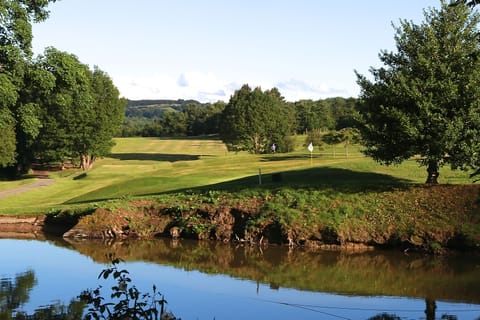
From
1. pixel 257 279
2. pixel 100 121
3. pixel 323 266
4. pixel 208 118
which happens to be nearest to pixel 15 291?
pixel 257 279

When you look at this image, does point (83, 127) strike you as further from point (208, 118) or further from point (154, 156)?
point (208, 118)

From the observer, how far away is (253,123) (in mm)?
88938

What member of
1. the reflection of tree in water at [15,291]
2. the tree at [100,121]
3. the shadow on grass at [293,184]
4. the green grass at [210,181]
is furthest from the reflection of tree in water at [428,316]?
the tree at [100,121]

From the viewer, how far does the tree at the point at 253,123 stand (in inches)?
3509

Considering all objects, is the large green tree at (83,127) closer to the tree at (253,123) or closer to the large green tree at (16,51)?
the tree at (253,123)

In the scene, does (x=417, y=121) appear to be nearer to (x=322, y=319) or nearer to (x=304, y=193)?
(x=304, y=193)

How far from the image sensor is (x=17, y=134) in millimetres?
68000

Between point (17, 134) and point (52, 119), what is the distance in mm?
6031

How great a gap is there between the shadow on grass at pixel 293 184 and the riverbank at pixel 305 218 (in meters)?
0.95

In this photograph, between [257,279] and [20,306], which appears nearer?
[20,306]

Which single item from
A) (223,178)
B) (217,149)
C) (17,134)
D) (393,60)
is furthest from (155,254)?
(217,149)

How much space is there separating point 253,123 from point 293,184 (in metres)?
60.4

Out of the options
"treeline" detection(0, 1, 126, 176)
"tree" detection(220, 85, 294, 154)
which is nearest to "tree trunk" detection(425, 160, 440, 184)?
"treeline" detection(0, 1, 126, 176)

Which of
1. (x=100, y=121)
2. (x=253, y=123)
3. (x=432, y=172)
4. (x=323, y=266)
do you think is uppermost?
(x=253, y=123)
